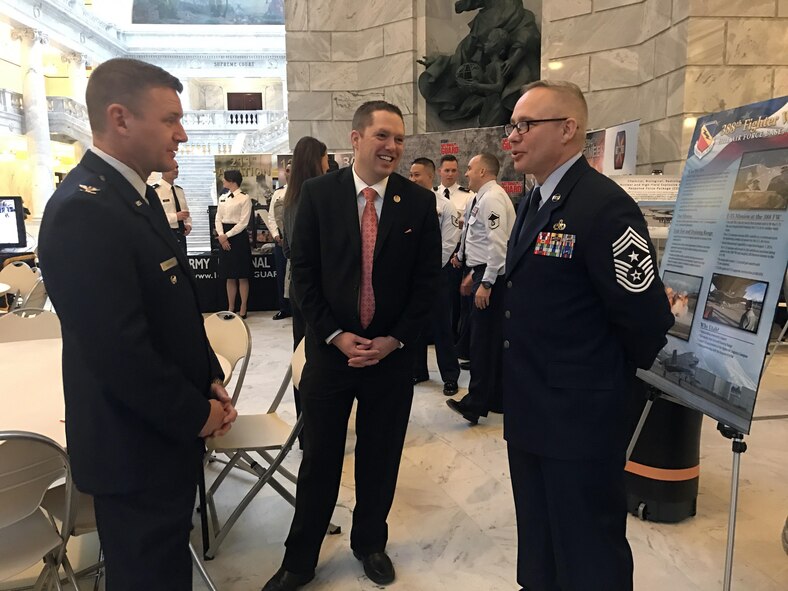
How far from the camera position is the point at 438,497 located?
2893 mm

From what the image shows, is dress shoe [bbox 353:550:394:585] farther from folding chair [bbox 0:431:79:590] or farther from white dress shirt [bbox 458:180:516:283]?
white dress shirt [bbox 458:180:516:283]

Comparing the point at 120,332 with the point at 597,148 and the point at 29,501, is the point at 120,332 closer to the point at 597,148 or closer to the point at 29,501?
the point at 29,501

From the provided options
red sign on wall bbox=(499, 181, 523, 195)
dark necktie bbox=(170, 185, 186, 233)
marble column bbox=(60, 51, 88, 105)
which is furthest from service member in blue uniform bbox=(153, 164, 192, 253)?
marble column bbox=(60, 51, 88, 105)

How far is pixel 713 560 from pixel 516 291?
5.12ft

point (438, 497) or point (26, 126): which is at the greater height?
point (26, 126)

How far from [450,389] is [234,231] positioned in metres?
3.74

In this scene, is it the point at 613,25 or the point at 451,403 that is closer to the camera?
the point at 451,403

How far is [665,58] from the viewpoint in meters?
5.35

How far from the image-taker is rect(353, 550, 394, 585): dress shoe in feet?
7.20

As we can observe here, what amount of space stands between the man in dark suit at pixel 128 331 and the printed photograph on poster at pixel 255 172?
722cm

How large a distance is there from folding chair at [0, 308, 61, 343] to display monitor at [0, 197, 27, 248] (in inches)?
223

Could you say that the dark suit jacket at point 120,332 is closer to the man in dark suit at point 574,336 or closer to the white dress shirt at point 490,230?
the man in dark suit at point 574,336

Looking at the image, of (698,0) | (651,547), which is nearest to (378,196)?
(651,547)

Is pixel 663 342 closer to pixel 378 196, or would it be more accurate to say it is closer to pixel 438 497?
pixel 378 196
